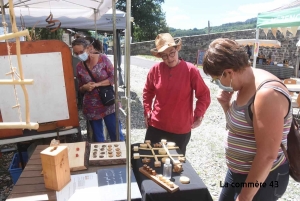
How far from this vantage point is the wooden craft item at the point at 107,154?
5.11 feet

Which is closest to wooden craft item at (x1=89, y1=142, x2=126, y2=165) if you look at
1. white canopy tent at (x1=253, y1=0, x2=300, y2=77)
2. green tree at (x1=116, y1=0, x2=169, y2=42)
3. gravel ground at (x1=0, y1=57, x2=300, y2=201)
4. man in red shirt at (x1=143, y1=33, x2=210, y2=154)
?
man in red shirt at (x1=143, y1=33, x2=210, y2=154)

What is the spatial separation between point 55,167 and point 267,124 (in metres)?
1.04

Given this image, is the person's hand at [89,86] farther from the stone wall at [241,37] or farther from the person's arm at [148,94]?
the stone wall at [241,37]

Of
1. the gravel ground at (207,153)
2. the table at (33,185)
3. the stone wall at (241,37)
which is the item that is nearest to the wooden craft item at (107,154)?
the table at (33,185)

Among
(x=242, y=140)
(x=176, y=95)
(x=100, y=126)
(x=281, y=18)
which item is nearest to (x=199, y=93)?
(x=176, y=95)

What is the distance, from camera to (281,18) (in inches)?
202

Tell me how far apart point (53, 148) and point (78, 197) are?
0.97ft

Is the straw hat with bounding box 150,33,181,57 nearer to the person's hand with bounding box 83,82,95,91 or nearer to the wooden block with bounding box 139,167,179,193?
the person's hand with bounding box 83,82,95,91

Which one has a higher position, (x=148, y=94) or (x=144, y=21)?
(x=144, y=21)

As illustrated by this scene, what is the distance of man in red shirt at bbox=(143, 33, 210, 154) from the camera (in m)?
2.13

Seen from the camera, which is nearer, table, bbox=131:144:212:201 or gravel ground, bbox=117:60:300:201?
table, bbox=131:144:212:201

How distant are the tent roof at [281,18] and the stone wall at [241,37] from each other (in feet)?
22.7

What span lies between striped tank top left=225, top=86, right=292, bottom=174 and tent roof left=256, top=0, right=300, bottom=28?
13.9 ft

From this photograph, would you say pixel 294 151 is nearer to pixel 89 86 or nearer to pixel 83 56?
pixel 89 86
